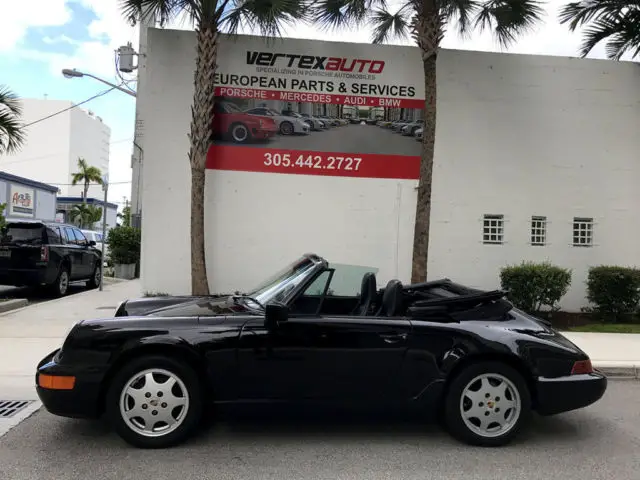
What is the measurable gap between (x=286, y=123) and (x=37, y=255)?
20.2 feet

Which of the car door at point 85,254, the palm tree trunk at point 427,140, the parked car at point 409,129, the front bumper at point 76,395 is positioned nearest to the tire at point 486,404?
the front bumper at point 76,395

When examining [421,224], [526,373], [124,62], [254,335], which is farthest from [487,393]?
[124,62]

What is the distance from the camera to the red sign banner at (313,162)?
33.7ft

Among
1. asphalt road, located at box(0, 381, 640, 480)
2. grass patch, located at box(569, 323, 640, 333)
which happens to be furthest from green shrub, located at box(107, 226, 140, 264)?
asphalt road, located at box(0, 381, 640, 480)

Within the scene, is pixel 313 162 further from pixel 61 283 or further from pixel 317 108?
pixel 61 283

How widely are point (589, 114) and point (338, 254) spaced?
19.4 ft

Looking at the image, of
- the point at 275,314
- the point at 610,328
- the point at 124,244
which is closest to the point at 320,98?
the point at 610,328

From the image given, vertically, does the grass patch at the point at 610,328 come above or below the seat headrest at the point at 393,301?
below

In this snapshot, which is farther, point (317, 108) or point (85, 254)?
point (85, 254)

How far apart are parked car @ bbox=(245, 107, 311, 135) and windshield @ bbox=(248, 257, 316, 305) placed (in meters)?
6.18

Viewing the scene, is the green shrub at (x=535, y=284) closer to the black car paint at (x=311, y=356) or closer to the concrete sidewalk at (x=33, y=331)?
the black car paint at (x=311, y=356)

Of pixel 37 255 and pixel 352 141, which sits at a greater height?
pixel 352 141

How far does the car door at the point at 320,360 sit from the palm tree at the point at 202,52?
19.2ft

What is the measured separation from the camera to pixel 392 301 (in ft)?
13.8
